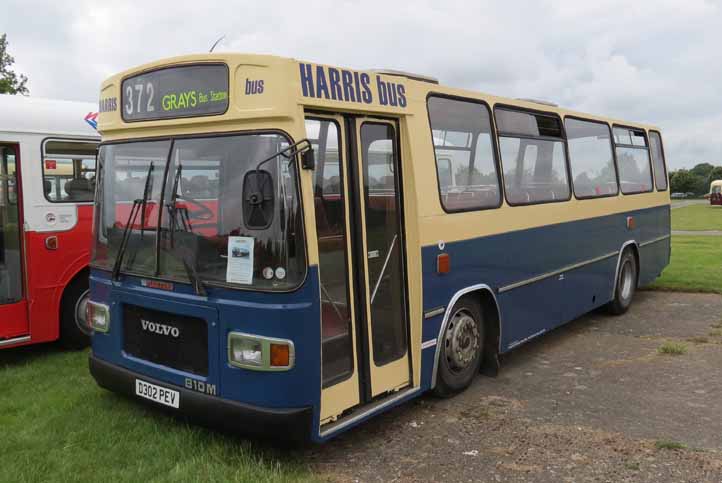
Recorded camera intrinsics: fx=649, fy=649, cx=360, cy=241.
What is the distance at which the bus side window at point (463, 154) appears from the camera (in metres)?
5.36

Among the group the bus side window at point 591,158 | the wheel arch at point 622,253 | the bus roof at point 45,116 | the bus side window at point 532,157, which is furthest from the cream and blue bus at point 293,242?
the wheel arch at point 622,253

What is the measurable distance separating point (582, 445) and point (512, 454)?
570 millimetres

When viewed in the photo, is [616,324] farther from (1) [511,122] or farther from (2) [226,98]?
(2) [226,98]

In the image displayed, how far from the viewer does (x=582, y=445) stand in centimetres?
470

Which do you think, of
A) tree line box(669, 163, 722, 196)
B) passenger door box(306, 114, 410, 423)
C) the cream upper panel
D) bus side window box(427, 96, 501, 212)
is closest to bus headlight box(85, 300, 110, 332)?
the cream upper panel

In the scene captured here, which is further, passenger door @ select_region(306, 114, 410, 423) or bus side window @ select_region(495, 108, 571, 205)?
bus side window @ select_region(495, 108, 571, 205)

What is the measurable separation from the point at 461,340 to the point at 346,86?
2.48 m

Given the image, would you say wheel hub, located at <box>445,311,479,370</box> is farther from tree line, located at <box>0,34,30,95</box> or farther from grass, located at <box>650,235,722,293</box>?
tree line, located at <box>0,34,30,95</box>

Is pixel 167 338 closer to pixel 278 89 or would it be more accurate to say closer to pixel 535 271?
pixel 278 89

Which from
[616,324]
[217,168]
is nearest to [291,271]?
[217,168]

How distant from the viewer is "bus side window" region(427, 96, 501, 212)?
5.36 m

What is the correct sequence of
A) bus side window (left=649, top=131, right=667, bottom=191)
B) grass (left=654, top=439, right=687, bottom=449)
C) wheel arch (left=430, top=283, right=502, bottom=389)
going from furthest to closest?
bus side window (left=649, top=131, right=667, bottom=191) < wheel arch (left=430, top=283, right=502, bottom=389) < grass (left=654, top=439, right=687, bottom=449)

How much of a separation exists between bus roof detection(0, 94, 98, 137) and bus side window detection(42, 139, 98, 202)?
137 mm

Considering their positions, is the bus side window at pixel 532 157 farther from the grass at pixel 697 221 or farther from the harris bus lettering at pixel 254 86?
the grass at pixel 697 221
